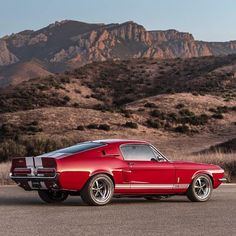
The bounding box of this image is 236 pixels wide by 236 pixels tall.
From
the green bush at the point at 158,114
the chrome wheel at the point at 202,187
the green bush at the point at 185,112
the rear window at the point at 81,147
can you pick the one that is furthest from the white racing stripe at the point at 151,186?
the green bush at the point at 185,112

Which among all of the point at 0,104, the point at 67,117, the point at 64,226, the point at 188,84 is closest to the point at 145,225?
the point at 64,226

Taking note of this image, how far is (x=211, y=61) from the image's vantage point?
384 feet

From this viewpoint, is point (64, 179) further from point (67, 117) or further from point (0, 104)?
point (0, 104)

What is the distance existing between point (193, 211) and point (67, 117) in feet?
159

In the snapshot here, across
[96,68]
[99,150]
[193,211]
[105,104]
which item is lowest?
[193,211]

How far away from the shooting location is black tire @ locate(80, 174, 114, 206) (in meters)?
13.8

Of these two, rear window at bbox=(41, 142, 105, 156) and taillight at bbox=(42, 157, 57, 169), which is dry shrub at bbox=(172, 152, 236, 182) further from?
taillight at bbox=(42, 157, 57, 169)

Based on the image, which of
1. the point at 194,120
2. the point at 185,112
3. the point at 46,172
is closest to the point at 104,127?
the point at 194,120

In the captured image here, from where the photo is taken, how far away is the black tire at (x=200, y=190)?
50.0 ft

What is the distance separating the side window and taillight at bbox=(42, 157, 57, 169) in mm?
1674

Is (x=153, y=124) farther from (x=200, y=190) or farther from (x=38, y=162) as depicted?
(x=38, y=162)

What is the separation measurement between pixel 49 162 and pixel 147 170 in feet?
7.08

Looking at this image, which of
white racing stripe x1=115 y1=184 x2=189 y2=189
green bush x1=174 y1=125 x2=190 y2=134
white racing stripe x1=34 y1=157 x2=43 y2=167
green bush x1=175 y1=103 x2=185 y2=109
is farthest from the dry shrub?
green bush x1=175 y1=103 x2=185 y2=109

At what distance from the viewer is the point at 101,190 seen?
1409 centimetres
